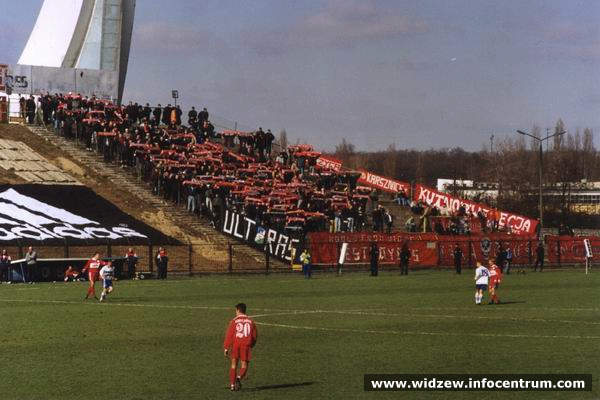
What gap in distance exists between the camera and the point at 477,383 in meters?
21.0

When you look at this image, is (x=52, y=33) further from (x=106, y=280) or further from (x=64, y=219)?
(x=106, y=280)

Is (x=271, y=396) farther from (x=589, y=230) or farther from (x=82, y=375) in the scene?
(x=589, y=230)

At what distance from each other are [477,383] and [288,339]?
923 centimetres

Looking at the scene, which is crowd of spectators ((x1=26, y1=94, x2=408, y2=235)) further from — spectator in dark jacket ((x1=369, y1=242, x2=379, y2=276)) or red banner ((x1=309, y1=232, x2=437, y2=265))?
spectator in dark jacket ((x1=369, y1=242, x2=379, y2=276))

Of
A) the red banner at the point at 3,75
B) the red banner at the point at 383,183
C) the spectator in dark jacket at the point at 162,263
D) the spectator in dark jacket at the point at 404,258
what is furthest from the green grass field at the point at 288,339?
the red banner at the point at 383,183

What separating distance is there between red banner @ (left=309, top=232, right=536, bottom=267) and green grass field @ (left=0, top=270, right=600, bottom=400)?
679 inches

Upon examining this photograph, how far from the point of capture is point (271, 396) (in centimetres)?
2034

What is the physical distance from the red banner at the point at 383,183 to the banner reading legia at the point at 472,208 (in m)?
1.48

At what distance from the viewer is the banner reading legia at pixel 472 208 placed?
8438 centimetres

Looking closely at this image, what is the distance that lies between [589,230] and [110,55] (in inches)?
1850

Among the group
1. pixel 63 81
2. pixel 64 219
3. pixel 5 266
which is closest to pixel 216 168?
pixel 64 219

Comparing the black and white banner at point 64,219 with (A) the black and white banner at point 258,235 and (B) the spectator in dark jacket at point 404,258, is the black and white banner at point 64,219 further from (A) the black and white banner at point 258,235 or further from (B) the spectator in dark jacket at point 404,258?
(B) the spectator in dark jacket at point 404,258

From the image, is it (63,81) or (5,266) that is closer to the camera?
(5,266)

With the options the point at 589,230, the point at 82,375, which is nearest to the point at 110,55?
the point at 589,230
